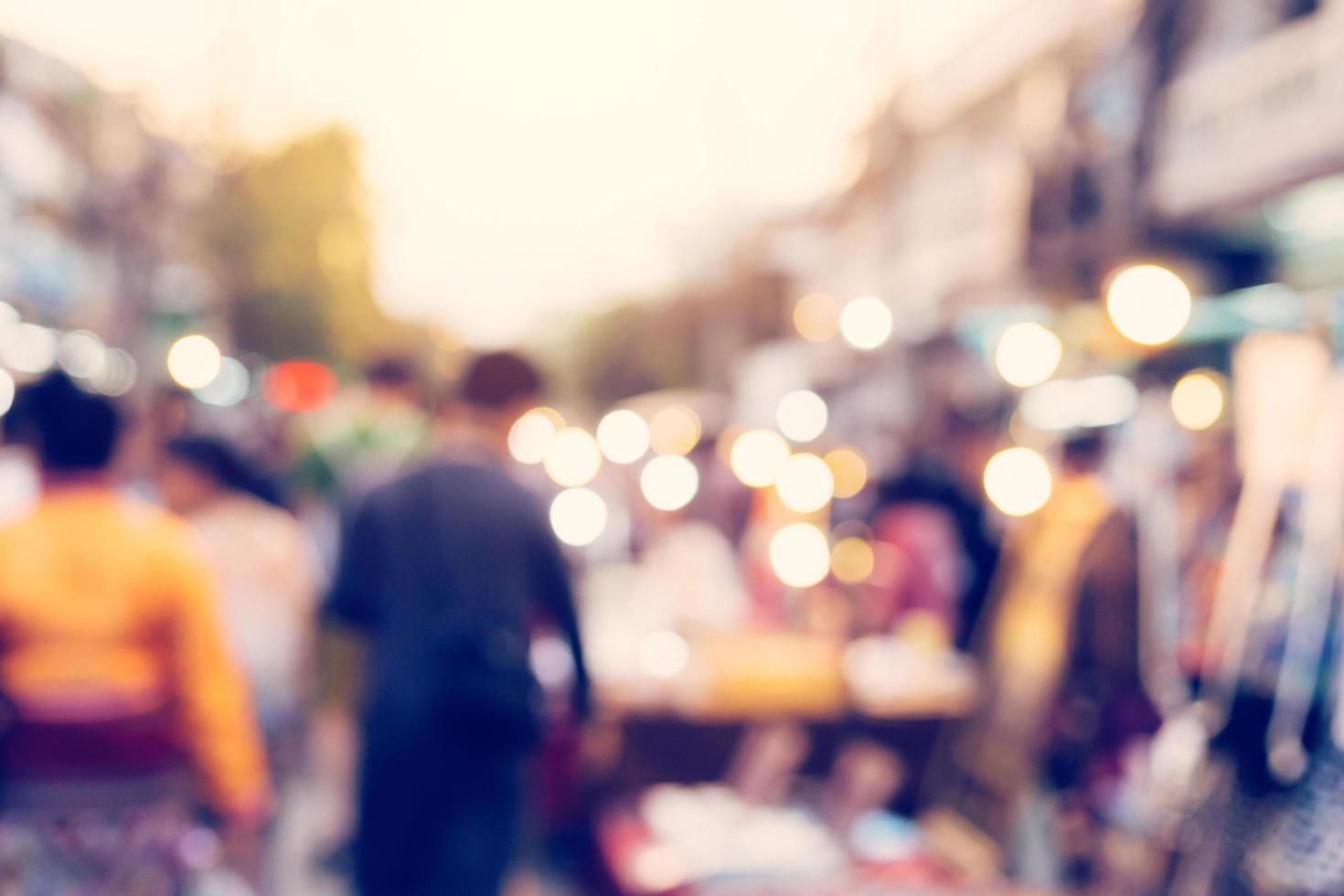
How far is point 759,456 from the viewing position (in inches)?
365

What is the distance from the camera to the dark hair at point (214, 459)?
4.73m

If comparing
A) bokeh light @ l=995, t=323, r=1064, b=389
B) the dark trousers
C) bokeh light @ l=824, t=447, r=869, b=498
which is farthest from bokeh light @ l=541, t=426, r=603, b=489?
the dark trousers

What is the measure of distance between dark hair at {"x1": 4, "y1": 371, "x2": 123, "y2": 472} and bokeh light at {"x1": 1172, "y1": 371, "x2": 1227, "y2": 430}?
7043 mm

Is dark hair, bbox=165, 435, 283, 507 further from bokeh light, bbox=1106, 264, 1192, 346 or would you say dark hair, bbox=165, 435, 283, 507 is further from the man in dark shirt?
bokeh light, bbox=1106, 264, 1192, 346

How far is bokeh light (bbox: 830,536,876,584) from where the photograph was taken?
7566mm

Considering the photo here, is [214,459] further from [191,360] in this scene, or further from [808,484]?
[191,360]

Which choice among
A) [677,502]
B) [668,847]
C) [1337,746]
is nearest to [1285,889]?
[1337,746]

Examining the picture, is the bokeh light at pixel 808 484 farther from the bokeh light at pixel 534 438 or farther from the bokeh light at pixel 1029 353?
the bokeh light at pixel 534 438

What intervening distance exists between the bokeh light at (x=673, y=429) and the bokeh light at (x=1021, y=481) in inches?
294

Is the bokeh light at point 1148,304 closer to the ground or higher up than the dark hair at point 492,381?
higher up

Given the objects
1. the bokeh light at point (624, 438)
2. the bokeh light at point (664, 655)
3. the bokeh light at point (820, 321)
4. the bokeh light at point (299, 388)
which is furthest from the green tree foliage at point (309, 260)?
the bokeh light at point (664, 655)

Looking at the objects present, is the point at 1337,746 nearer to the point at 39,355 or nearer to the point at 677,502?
the point at 677,502

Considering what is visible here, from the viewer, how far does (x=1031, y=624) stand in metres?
5.38

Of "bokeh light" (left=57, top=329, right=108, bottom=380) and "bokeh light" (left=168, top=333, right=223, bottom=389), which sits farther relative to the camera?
"bokeh light" (left=168, top=333, right=223, bottom=389)
